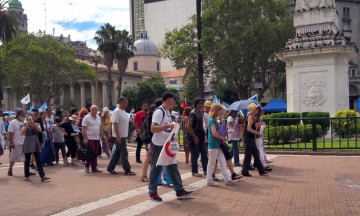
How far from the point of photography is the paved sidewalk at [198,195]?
26.3 feet

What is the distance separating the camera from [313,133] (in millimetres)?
17141

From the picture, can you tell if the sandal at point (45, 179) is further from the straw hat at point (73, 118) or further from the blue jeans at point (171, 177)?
the straw hat at point (73, 118)

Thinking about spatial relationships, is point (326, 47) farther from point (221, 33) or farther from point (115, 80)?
point (115, 80)

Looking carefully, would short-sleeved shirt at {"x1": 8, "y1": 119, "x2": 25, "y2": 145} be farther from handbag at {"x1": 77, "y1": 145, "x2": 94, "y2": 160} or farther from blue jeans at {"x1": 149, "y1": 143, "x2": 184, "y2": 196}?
blue jeans at {"x1": 149, "y1": 143, "x2": 184, "y2": 196}

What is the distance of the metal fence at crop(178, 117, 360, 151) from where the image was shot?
56.3 ft

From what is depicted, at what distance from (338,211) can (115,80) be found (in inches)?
3242

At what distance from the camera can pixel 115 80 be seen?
88.6 m

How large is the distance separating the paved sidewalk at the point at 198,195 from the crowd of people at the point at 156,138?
0.34 metres

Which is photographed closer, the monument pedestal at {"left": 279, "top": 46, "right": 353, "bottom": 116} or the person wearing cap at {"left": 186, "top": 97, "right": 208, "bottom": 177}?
the person wearing cap at {"left": 186, "top": 97, "right": 208, "bottom": 177}

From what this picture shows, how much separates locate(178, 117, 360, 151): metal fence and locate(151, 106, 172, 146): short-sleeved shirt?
942cm

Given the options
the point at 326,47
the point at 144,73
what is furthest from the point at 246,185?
the point at 144,73

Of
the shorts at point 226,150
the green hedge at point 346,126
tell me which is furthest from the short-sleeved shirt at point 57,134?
the green hedge at point 346,126

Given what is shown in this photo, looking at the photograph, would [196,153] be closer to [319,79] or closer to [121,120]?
[121,120]

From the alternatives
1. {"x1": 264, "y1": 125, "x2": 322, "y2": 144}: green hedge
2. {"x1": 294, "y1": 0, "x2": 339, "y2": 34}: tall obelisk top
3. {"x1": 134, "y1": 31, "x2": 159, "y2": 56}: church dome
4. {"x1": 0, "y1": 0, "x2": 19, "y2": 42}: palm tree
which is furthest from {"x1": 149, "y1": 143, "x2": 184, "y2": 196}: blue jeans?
{"x1": 134, "y1": 31, "x2": 159, "y2": 56}: church dome
